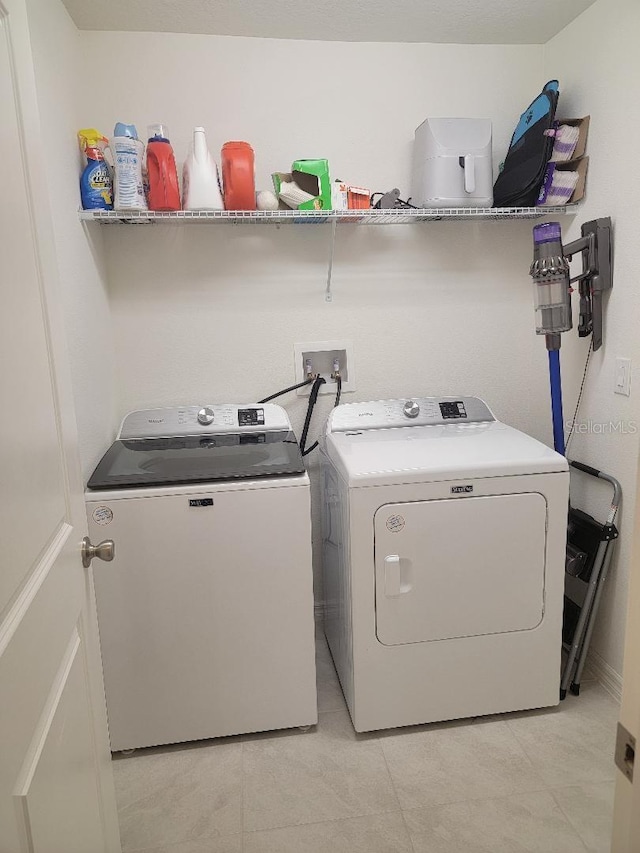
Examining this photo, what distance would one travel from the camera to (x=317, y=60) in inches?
88.3

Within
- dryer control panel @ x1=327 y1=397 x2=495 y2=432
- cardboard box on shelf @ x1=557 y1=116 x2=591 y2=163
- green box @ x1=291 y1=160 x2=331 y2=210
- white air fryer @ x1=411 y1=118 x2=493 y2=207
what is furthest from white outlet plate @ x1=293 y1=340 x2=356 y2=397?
cardboard box on shelf @ x1=557 y1=116 x2=591 y2=163

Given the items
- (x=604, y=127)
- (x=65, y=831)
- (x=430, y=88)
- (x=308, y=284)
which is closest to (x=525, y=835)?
(x=65, y=831)

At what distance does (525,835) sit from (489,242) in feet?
6.97

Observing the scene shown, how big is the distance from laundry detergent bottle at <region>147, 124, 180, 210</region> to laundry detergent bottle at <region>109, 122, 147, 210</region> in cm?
4

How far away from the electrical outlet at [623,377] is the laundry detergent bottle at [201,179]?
5.00 ft

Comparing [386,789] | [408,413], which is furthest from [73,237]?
[386,789]

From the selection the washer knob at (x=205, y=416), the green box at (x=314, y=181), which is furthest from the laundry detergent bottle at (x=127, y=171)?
the washer knob at (x=205, y=416)

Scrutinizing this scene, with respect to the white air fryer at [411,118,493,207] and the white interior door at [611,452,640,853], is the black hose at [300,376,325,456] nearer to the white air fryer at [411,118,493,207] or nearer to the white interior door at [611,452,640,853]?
the white air fryer at [411,118,493,207]

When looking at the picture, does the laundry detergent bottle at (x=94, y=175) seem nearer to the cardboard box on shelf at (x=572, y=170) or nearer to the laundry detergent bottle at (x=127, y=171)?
the laundry detergent bottle at (x=127, y=171)

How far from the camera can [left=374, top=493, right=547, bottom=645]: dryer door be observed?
1.83m

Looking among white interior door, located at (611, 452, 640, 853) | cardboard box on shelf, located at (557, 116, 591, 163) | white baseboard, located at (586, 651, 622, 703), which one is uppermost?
cardboard box on shelf, located at (557, 116, 591, 163)

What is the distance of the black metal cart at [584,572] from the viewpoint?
2035 mm

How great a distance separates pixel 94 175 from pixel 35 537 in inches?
59.7

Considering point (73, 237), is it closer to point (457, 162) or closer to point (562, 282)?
point (457, 162)
